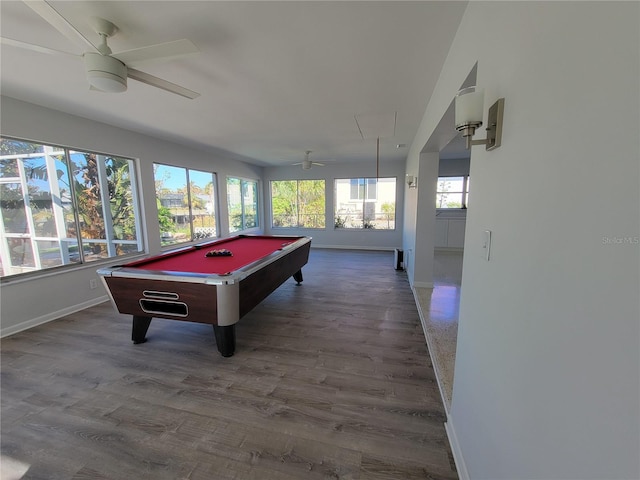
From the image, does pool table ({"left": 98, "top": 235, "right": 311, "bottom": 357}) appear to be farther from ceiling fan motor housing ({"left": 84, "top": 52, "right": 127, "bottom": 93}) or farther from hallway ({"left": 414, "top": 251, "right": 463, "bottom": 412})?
hallway ({"left": 414, "top": 251, "right": 463, "bottom": 412})

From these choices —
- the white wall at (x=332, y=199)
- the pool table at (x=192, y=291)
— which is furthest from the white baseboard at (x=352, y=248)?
the pool table at (x=192, y=291)

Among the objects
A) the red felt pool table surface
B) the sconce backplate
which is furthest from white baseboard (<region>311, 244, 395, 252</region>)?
the sconce backplate

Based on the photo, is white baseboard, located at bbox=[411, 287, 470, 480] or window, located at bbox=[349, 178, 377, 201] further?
window, located at bbox=[349, 178, 377, 201]

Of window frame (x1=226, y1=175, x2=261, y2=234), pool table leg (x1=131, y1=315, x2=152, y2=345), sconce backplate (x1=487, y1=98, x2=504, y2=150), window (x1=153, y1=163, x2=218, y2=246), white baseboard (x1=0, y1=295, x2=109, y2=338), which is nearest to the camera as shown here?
sconce backplate (x1=487, y1=98, x2=504, y2=150)

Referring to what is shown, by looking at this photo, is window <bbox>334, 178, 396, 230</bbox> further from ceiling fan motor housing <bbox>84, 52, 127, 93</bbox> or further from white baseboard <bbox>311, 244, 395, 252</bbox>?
ceiling fan motor housing <bbox>84, 52, 127, 93</bbox>

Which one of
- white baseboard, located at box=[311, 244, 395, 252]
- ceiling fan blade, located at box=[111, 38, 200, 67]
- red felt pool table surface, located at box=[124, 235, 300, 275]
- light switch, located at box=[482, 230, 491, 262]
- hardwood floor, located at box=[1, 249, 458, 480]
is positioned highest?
ceiling fan blade, located at box=[111, 38, 200, 67]

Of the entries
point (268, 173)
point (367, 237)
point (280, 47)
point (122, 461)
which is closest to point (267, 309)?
point (122, 461)

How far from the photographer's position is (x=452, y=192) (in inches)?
275

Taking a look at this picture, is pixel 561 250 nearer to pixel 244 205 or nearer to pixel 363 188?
pixel 363 188

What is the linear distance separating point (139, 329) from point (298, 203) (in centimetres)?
596

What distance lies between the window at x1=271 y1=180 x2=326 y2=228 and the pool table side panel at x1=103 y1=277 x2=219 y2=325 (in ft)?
19.3

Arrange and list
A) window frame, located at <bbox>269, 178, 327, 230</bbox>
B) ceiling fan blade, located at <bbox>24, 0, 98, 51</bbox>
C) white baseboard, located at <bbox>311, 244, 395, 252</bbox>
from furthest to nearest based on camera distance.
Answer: window frame, located at <bbox>269, 178, 327, 230</bbox>
white baseboard, located at <bbox>311, 244, 395, 252</bbox>
ceiling fan blade, located at <bbox>24, 0, 98, 51</bbox>

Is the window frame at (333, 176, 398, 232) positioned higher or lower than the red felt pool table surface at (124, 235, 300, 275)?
higher

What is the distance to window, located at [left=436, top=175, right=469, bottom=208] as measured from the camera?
6.90 metres
